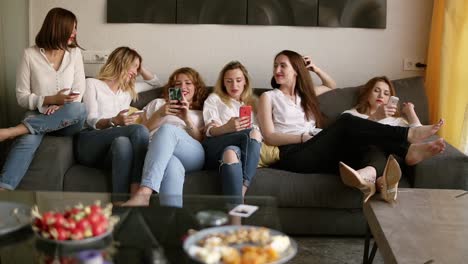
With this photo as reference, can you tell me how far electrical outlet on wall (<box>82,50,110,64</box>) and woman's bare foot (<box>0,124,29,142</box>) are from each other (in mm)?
999

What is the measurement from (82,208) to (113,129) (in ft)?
3.96

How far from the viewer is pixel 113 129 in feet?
9.64

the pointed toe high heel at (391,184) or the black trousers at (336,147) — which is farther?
the black trousers at (336,147)

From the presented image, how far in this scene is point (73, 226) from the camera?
1.66 metres

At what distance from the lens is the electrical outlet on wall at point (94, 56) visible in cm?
372

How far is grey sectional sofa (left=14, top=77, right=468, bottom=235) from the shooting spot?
2752 millimetres

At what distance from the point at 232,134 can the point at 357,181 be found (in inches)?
27.7

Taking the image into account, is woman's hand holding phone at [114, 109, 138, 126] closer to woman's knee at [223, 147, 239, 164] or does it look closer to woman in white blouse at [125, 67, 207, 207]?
woman in white blouse at [125, 67, 207, 207]

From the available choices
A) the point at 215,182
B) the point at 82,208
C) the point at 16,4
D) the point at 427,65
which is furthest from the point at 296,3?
the point at 82,208

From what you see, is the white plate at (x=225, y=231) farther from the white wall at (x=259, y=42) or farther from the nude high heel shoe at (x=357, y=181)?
the white wall at (x=259, y=42)

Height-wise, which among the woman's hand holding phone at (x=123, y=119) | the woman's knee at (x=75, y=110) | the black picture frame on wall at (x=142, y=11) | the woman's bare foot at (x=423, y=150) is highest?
the black picture frame on wall at (x=142, y=11)

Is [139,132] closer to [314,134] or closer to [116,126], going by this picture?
[116,126]

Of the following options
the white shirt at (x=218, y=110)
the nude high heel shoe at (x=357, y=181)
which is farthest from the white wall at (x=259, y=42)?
the nude high heel shoe at (x=357, y=181)

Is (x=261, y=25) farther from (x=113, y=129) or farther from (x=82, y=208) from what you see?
(x=82, y=208)
